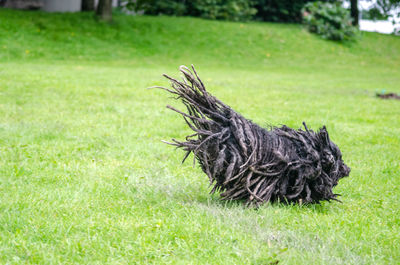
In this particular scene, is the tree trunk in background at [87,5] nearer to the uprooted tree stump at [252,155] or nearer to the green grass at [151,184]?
the green grass at [151,184]

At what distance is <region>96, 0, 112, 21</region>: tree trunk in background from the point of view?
83.7ft

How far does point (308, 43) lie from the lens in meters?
29.8

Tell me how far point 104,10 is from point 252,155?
2344cm

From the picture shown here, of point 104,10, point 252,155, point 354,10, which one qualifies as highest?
point 354,10

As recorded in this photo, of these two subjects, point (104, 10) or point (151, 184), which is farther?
point (104, 10)

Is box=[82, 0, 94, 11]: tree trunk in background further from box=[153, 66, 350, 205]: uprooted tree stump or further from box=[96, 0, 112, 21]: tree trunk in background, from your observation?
box=[153, 66, 350, 205]: uprooted tree stump

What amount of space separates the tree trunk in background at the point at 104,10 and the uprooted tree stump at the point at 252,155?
74.8 feet

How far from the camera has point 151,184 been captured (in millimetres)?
4840

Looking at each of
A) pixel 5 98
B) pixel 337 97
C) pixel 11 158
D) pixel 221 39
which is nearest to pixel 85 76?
pixel 5 98

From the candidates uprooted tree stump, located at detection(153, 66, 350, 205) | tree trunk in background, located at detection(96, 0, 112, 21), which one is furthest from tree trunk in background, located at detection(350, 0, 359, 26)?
uprooted tree stump, located at detection(153, 66, 350, 205)

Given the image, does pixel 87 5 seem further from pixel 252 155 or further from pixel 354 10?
pixel 252 155

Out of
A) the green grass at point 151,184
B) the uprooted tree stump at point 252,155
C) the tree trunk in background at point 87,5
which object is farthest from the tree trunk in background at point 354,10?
the uprooted tree stump at point 252,155

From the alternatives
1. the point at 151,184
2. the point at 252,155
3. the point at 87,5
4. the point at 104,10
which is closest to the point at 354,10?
the point at 87,5

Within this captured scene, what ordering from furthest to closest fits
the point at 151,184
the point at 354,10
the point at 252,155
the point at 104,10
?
1. the point at 354,10
2. the point at 104,10
3. the point at 151,184
4. the point at 252,155
